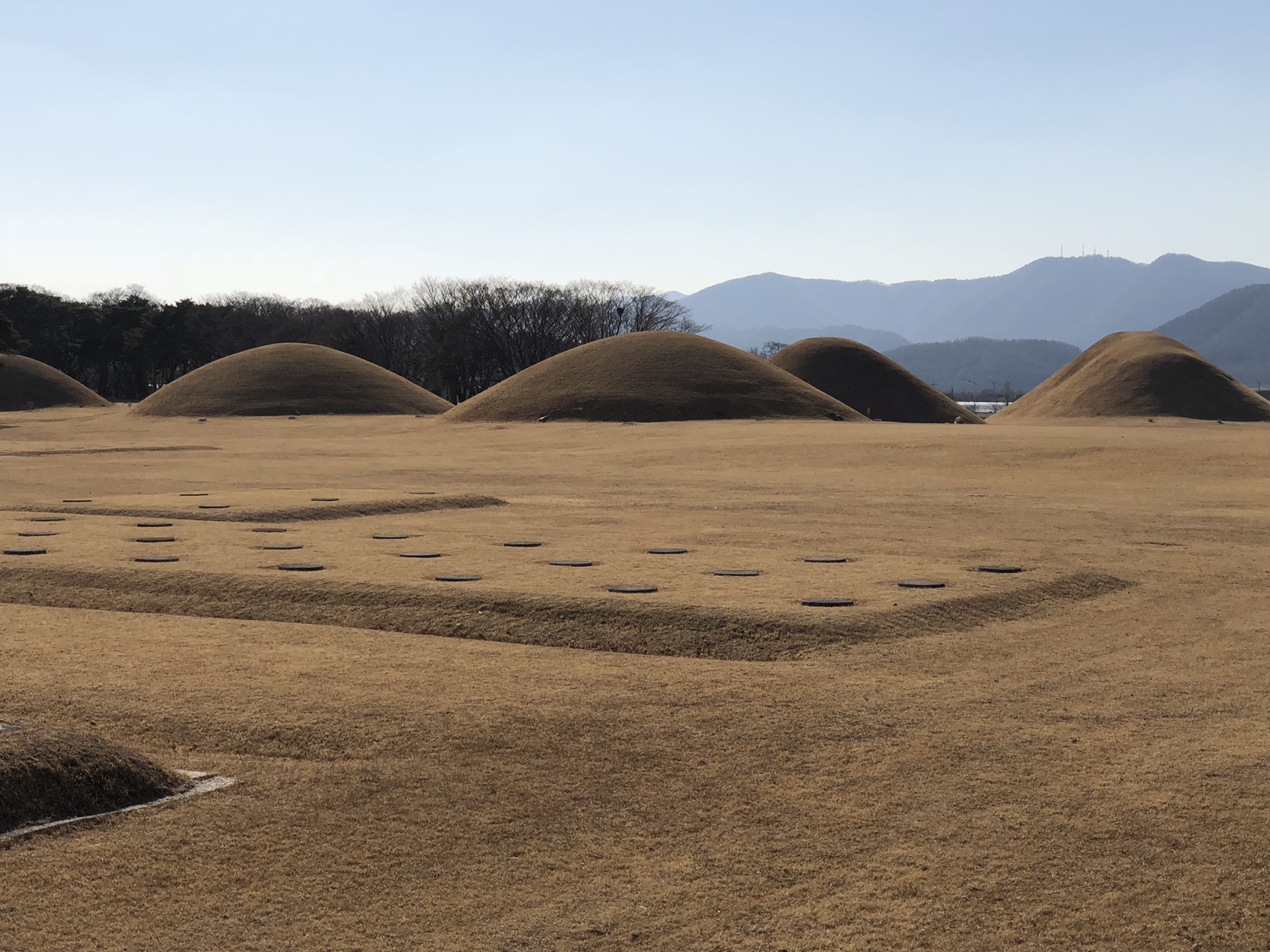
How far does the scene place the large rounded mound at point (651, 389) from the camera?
198ft

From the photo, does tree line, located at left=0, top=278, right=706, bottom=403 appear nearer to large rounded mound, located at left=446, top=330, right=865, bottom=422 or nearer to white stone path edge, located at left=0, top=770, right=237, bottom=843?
large rounded mound, located at left=446, top=330, right=865, bottom=422

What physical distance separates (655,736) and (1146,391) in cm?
7739

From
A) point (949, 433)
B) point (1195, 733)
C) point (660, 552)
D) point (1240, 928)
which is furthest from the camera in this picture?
point (949, 433)

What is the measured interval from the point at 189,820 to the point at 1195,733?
5942 millimetres

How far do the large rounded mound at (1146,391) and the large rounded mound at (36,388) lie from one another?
214 feet

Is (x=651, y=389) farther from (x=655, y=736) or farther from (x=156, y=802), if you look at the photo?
(x=156, y=802)

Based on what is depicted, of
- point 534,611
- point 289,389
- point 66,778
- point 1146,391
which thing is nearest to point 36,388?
point 289,389

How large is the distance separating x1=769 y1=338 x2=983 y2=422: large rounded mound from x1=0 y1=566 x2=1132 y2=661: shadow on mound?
67.9 metres

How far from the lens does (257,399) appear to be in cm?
7419

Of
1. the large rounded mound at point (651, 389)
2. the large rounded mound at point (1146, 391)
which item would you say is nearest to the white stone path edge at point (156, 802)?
the large rounded mound at point (651, 389)

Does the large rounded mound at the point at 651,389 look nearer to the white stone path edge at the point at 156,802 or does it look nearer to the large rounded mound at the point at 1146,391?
the large rounded mound at the point at 1146,391

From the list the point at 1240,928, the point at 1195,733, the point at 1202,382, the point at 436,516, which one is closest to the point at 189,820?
the point at 1240,928

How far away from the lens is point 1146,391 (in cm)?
7800

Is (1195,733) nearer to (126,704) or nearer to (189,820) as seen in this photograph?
(189,820)
